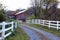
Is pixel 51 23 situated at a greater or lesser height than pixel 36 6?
lesser

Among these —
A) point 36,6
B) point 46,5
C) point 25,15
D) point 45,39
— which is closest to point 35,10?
point 36,6

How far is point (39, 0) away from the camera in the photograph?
49656mm

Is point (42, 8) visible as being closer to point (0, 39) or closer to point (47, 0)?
point (47, 0)

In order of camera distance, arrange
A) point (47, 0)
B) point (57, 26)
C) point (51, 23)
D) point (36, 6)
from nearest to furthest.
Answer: point (57, 26) → point (51, 23) → point (47, 0) → point (36, 6)

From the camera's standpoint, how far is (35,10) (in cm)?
5288

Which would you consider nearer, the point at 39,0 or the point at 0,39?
the point at 0,39

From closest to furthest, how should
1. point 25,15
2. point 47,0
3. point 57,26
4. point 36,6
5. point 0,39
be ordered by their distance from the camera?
point 0,39 → point 57,26 → point 47,0 → point 36,6 → point 25,15

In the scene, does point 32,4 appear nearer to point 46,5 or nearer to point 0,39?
point 46,5

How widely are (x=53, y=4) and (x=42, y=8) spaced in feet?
11.7

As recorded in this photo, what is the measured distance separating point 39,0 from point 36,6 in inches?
111

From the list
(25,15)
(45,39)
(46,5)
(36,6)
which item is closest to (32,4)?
(36,6)

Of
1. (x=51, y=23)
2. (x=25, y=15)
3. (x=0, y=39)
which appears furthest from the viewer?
(x=25, y=15)

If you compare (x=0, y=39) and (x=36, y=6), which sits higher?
(x=36, y=6)

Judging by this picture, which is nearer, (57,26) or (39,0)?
(57,26)
